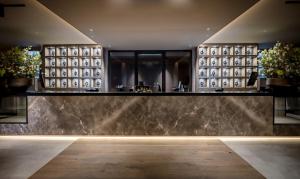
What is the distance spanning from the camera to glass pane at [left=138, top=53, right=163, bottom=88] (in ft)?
31.3

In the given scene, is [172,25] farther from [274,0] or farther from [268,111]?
[268,111]

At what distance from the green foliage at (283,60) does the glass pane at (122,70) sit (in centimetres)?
527

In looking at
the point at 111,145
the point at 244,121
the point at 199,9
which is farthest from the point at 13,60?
the point at 244,121

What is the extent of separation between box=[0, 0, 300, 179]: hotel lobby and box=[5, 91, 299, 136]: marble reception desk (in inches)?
0.8

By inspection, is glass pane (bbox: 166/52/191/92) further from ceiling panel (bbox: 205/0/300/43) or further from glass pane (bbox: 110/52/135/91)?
ceiling panel (bbox: 205/0/300/43)

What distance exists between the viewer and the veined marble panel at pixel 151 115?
5113 mm

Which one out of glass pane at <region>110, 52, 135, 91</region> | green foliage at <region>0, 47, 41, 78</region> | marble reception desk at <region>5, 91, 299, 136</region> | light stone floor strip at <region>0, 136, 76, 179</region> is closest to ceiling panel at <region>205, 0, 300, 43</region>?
marble reception desk at <region>5, 91, 299, 136</region>

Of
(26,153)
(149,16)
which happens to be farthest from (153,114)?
(26,153)

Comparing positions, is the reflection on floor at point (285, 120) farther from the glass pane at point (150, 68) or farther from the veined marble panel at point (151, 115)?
the glass pane at point (150, 68)

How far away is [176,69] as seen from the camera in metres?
9.61

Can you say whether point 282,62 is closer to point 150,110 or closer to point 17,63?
point 150,110

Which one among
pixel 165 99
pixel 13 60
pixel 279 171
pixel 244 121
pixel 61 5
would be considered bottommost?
pixel 279 171

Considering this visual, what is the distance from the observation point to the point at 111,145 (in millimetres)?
4488

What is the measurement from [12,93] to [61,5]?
2.53m
